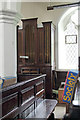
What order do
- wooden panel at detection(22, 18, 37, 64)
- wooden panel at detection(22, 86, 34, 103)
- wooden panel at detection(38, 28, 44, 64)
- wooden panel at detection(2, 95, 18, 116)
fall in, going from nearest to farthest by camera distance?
wooden panel at detection(2, 95, 18, 116) < wooden panel at detection(22, 86, 34, 103) < wooden panel at detection(38, 28, 44, 64) < wooden panel at detection(22, 18, 37, 64)

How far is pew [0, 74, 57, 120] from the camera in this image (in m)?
2.32

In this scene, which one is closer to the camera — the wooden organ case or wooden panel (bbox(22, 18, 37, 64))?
the wooden organ case

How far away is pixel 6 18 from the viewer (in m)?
4.03

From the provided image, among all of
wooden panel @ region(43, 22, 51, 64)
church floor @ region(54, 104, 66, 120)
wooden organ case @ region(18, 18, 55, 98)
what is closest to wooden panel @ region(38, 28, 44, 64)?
wooden organ case @ region(18, 18, 55, 98)

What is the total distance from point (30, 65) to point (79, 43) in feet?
7.60

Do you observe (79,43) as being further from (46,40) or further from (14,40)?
(14,40)

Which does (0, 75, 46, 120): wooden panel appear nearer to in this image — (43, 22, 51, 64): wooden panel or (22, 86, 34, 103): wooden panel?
(22, 86, 34, 103): wooden panel

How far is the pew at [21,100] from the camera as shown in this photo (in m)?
2.32

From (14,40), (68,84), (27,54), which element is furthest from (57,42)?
(68,84)

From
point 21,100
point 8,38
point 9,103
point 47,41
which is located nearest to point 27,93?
point 21,100

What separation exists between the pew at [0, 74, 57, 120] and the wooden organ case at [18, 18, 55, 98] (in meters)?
2.41

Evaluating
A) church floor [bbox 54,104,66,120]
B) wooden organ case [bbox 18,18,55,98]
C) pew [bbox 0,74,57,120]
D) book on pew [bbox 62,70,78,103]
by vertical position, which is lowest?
church floor [bbox 54,104,66,120]

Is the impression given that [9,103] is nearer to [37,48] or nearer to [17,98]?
[17,98]

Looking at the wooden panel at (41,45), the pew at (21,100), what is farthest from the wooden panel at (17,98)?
the wooden panel at (41,45)
